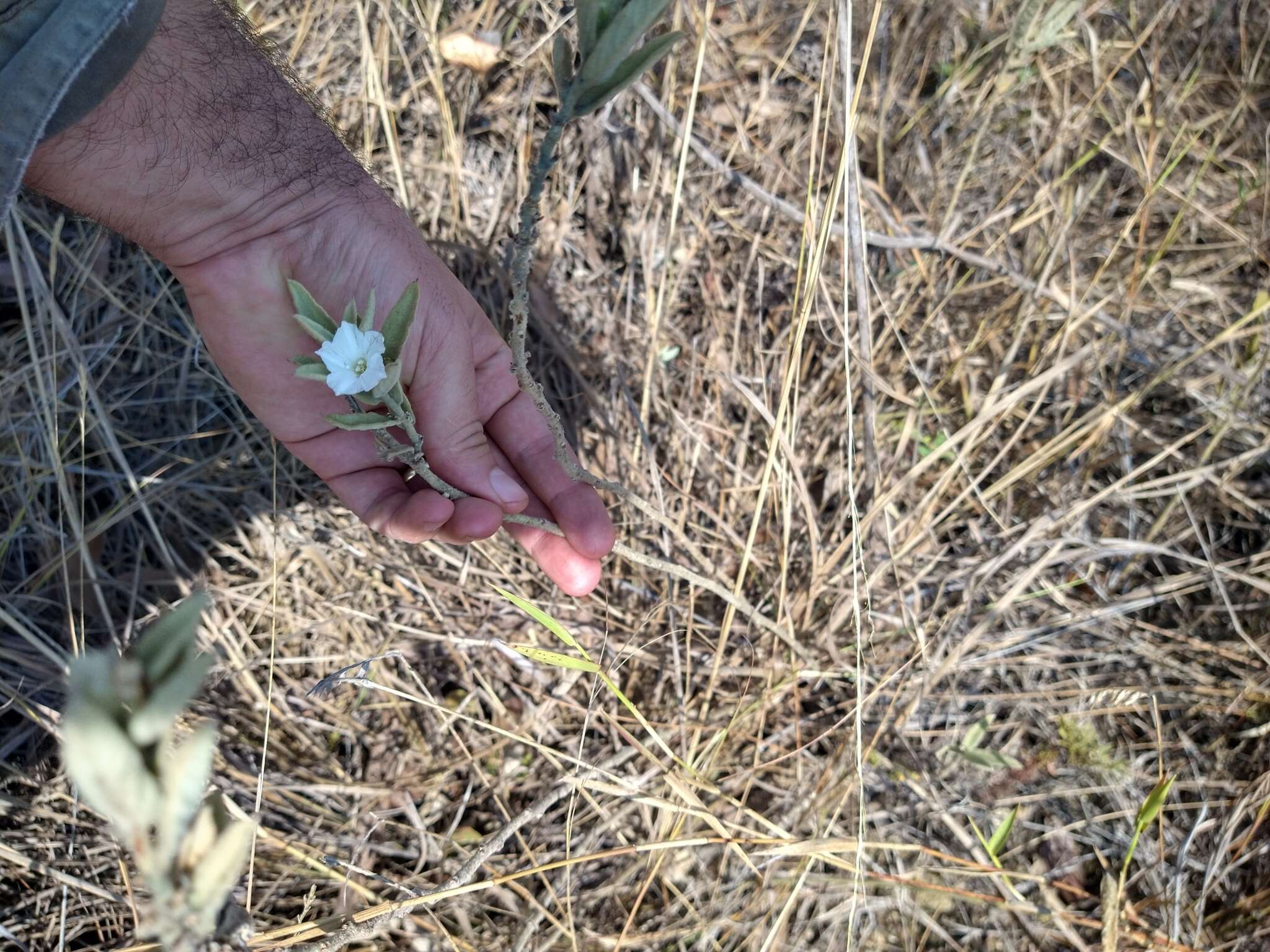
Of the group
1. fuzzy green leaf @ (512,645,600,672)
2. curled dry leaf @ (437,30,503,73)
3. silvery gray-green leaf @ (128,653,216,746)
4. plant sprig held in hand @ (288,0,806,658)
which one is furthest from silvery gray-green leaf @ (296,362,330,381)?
curled dry leaf @ (437,30,503,73)

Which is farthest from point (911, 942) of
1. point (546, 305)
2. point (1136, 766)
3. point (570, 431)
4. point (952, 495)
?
point (546, 305)

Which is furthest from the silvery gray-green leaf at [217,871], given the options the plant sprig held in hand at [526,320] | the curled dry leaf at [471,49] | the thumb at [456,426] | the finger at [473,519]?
the curled dry leaf at [471,49]

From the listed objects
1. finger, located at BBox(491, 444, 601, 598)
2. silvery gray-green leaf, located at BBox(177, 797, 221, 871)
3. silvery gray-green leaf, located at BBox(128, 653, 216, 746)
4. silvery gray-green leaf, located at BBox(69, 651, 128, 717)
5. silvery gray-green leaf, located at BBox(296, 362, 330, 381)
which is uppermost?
silvery gray-green leaf, located at BBox(69, 651, 128, 717)

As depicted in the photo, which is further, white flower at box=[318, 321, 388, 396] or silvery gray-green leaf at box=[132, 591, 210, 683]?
white flower at box=[318, 321, 388, 396]

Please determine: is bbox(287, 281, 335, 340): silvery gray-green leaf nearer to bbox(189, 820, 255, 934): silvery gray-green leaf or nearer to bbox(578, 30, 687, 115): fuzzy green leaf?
bbox(578, 30, 687, 115): fuzzy green leaf

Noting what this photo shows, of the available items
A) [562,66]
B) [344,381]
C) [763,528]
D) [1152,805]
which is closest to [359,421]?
[344,381]

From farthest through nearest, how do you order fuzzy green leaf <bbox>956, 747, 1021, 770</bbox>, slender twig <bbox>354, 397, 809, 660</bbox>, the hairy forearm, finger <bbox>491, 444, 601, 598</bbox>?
fuzzy green leaf <bbox>956, 747, 1021, 770</bbox> → finger <bbox>491, 444, 601, 598</bbox> → the hairy forearm → slender twig <bbox>354, 397, 809, 660</bbox>
